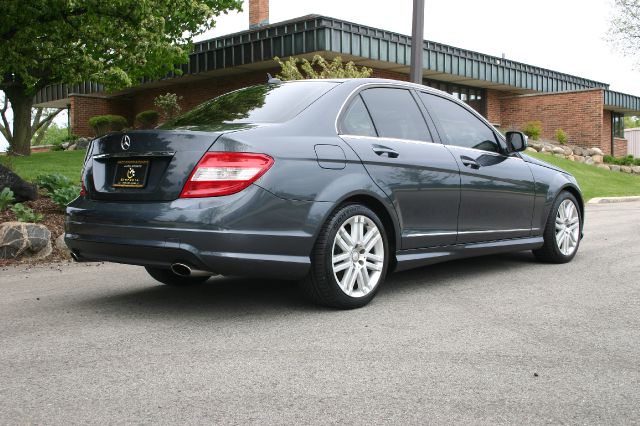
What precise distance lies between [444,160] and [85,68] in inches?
636

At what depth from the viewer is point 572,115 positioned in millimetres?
33531

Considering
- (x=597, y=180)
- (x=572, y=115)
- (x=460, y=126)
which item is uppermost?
(x=572, y=115)

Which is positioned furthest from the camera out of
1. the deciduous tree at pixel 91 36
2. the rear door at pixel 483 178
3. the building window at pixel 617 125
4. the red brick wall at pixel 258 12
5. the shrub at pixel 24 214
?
the building window at pixel 617 125

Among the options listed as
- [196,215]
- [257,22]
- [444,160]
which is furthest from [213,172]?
[257,22]

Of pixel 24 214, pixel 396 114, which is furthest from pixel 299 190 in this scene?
pixel 24 214

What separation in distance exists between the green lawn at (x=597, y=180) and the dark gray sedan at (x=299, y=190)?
14.3 metres

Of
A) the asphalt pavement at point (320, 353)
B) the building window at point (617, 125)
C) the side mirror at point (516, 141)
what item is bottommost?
the asphalt pavement at point (320, 353)

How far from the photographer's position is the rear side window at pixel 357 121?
5137mm

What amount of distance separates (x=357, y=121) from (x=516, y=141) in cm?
206

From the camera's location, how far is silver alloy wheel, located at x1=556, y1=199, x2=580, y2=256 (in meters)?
7.19

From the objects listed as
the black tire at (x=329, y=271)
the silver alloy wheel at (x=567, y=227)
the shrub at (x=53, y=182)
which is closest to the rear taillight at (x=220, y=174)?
the black tire at (x=329, y=271)

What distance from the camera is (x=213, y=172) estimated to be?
4402 millimetres

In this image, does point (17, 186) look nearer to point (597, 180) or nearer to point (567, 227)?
point (567, 227)

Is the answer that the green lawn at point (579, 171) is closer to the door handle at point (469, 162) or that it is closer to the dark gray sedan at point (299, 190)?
the dark gray sedan at point (299, 190)
